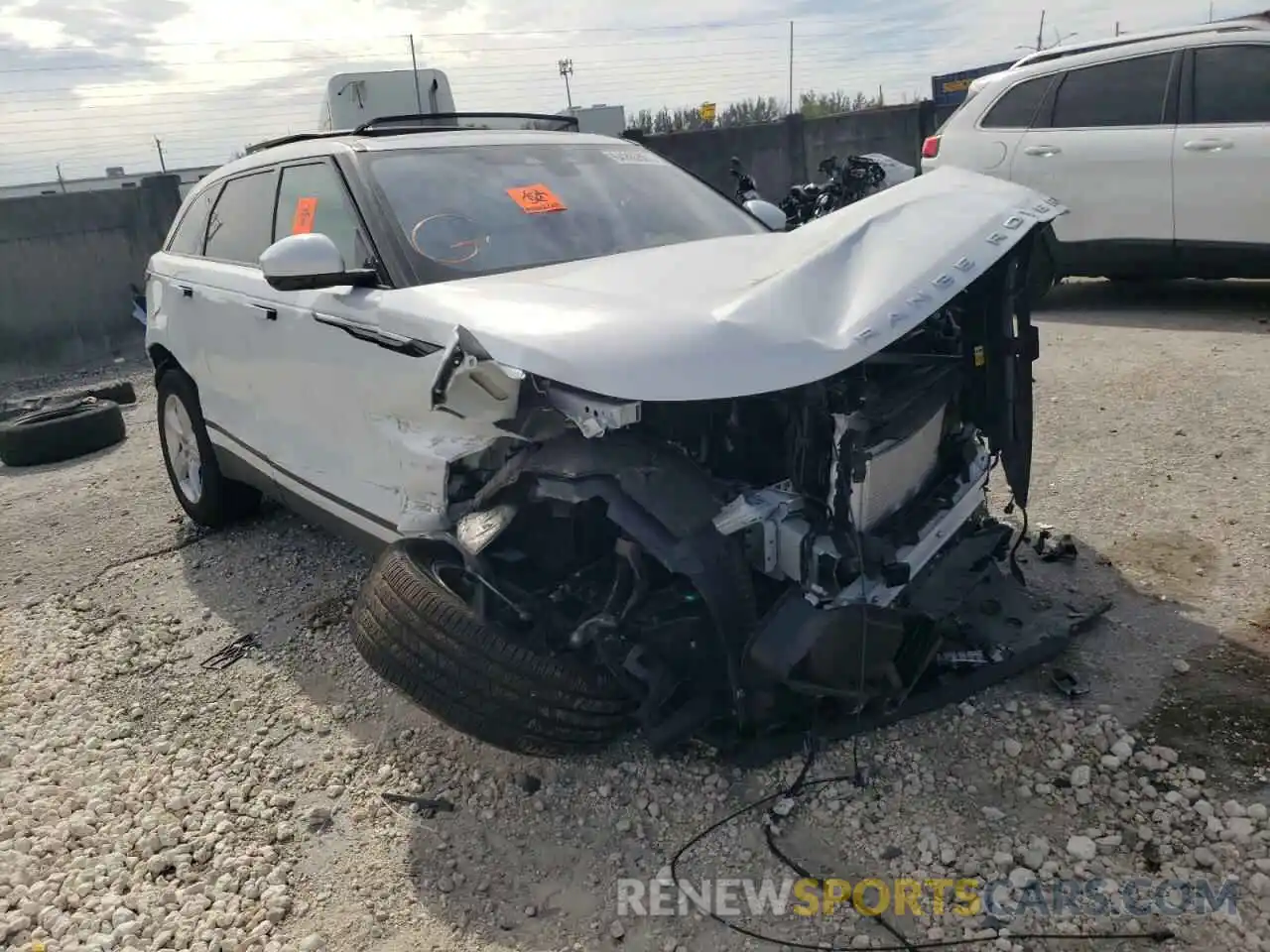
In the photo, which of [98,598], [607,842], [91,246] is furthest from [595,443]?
[91,246]

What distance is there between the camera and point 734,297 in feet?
7.89

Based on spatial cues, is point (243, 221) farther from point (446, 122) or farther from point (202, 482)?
point (202, 482)

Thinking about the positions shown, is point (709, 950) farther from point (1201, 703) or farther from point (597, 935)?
point (1201, 703)

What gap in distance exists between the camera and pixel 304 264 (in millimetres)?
2975

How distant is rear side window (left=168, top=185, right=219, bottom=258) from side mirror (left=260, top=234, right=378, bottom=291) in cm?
196

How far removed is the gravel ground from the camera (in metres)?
2.33

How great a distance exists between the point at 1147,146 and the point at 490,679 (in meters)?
6.45

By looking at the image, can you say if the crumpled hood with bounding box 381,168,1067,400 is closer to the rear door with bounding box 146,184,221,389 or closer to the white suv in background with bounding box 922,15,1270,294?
the rear door with bounding box 146,184,221,389

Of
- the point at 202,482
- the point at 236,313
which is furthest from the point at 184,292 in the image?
the point at 202,482

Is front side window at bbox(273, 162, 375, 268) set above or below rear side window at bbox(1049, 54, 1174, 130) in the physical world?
below

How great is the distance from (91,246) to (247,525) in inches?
259

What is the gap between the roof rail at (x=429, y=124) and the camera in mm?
4014

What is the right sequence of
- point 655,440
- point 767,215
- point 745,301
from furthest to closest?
point 767,215 < point 655,440 < point 745,301

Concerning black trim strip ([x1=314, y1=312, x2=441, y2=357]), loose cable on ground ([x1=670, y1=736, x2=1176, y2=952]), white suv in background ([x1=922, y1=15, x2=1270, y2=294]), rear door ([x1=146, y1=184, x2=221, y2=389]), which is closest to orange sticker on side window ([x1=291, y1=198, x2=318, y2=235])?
black trim strip ([x1=314, y1=312, x2=441, y2=357])
